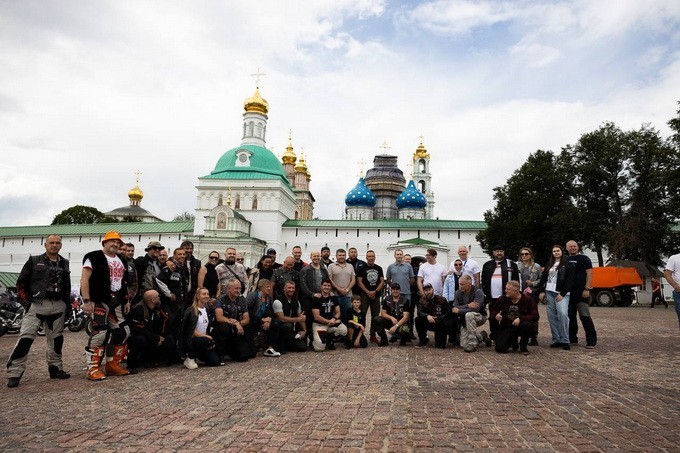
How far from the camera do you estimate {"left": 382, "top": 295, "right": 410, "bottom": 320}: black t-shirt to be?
970cm

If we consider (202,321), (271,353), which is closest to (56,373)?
(202,321)

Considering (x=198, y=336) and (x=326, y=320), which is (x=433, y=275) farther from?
(x=198, y=336)

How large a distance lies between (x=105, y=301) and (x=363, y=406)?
380 centimetres

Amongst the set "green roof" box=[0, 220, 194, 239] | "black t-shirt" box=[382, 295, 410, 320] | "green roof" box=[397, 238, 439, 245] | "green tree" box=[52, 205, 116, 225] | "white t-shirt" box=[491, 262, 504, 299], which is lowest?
"black t-shirt" box=[382, 295, 410, 320]

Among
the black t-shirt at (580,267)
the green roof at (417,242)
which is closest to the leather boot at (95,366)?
the black t-shirt at (580,267)

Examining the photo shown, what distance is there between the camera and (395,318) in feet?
31.6

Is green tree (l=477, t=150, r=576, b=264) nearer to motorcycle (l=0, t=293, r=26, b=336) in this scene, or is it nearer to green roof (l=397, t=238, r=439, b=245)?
green roof (l=397, t=238, r=439, b=245)

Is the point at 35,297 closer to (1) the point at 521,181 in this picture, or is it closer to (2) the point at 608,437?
(2) the point at 608,437

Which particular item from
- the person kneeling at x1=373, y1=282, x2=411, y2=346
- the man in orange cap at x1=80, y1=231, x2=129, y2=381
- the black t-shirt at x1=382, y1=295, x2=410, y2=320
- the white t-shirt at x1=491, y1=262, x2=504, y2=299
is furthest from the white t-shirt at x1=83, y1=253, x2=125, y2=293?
the white t-shirt at x1=491, y1=262, x2=504, y2=299

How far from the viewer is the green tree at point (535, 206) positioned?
3528cm

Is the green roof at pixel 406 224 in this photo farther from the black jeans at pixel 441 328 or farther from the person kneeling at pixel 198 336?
the person kneeling at pixel 198 336

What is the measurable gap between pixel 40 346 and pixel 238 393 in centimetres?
664

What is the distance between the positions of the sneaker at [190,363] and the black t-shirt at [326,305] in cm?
265

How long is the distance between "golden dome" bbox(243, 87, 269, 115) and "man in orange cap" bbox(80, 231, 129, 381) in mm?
52481
